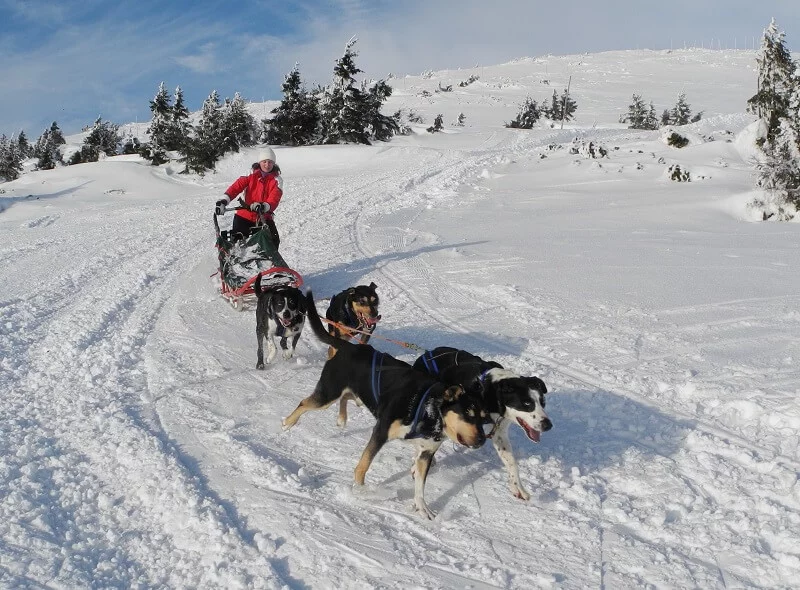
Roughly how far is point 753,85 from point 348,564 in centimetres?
11166

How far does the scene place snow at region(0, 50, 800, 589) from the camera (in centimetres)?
362

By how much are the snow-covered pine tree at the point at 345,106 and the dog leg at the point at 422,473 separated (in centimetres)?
3469

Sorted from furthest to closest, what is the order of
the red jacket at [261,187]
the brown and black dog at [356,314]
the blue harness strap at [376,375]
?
the red jacket at [261,187]
the brown and black dog at [356,314]
the blue harness strap at [376,375]

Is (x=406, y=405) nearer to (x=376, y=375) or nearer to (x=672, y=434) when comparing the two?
(x=376, y=375)

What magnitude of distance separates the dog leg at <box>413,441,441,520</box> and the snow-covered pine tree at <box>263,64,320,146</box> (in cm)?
3716

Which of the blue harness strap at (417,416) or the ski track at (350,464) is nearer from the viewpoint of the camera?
the ski track at (350,464)

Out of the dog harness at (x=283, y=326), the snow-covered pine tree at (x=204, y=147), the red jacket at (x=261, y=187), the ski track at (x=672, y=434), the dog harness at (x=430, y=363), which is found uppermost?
the snow-covered pine tree at (x=204, y=147)

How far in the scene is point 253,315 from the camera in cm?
833

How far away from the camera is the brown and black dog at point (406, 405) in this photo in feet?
12.8

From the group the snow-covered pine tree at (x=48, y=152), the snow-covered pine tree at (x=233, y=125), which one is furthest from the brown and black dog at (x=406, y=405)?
the snow-covered pine tree at (x=48, y=152)

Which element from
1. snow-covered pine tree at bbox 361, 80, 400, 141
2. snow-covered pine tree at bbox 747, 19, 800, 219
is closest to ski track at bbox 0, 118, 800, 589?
snow-covered pine tree at bbox 747, 19, 800, 219

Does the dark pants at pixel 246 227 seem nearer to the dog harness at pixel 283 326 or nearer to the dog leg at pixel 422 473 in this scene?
the dog harness at pixel 283 326

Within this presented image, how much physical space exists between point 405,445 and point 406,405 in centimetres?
96

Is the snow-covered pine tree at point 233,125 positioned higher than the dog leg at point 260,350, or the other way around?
the snow-covered pine tree at point 233,125
